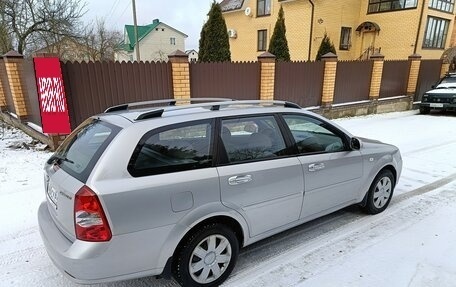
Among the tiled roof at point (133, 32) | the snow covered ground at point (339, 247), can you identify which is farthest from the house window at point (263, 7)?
the tiled roof at point (133, 32)

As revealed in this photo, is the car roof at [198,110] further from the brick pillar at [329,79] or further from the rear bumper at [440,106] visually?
the rear bumper at [440,106]

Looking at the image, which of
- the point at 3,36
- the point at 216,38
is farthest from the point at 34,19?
the point at 216,38

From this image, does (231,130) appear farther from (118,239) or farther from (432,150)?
(432,150)

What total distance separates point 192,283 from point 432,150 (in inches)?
272

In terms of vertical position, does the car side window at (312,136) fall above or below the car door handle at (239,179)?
above

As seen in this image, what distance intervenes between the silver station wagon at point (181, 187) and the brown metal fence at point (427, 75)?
14.6m

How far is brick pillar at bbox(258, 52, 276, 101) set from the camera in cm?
959

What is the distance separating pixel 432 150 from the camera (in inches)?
282

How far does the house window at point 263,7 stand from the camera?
A: 23.7 meters

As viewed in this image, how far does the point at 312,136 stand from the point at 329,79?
28.6ft

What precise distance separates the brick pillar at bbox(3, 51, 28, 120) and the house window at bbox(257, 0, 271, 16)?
63.5 feet

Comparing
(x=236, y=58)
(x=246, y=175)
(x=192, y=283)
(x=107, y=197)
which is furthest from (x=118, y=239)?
(x=236, y=58)

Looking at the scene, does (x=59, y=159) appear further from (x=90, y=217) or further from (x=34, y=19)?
(x=34, y=19)

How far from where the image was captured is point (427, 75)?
51.0 feet
